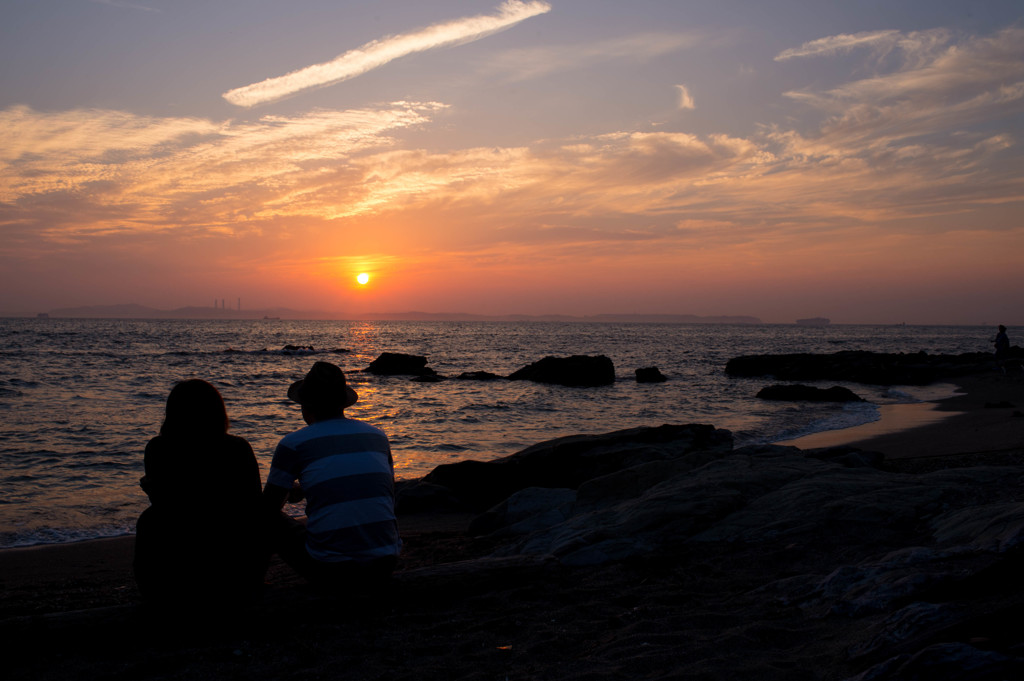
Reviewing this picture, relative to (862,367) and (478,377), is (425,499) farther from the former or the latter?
(862,367)

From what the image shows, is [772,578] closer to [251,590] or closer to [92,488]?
[251,590]

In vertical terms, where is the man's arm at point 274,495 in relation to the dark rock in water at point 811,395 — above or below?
above

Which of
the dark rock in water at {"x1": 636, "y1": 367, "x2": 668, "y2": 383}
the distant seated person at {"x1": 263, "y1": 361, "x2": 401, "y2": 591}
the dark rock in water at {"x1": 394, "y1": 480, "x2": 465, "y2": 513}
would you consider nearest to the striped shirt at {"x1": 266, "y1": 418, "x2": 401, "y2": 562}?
the distant seated person at {"x1": 263, "y1": 361, "x2": 401, "y2": 591}

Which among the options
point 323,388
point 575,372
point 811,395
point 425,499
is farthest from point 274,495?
point 575,372

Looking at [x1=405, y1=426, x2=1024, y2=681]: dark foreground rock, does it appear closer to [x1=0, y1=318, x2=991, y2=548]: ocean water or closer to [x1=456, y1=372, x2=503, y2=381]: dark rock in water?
[x1=0, y1=318, x2=991, y2=548]: ocean water

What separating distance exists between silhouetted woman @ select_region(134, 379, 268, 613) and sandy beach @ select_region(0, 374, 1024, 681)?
0.22m

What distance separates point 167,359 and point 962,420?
1915 inches

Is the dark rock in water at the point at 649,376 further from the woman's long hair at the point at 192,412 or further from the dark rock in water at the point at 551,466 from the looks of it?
the woman's long hair at the point at 192,412

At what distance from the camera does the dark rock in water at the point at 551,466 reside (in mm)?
10320

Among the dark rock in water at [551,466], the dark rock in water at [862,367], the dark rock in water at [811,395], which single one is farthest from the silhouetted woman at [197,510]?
the dark rock in water at [862,367]

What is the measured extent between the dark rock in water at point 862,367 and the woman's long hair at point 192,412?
3633 cm

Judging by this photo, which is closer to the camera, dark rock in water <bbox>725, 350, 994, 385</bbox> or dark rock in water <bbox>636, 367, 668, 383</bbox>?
dark rock in water <bbox>725, 350, 994, 385</bbox>

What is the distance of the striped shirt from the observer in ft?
13.5

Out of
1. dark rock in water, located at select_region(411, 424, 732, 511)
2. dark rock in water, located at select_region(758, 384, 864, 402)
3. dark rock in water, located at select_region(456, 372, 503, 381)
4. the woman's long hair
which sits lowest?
dark rock in water, located at select_region(456, 372, 503, 381)
